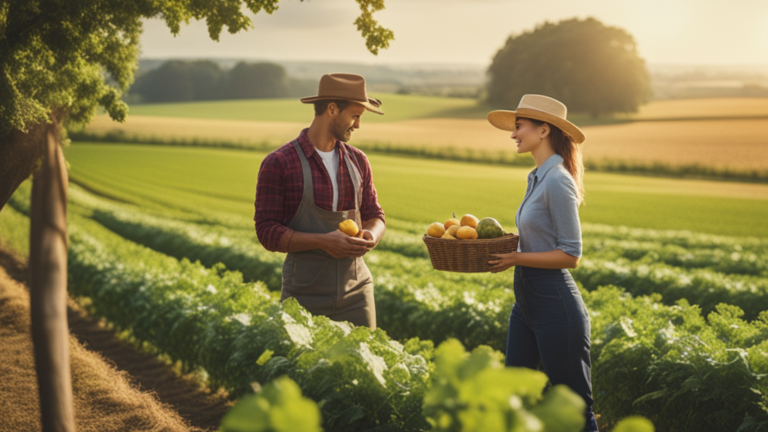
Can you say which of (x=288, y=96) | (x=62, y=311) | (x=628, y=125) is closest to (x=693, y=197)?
(x=628, y=125)

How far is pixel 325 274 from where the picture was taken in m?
4.23

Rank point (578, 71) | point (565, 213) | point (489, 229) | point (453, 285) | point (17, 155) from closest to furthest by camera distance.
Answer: point (565, 213) < point (489, 229) < point (17, 155) < point (453, 285) < point (578, 71)

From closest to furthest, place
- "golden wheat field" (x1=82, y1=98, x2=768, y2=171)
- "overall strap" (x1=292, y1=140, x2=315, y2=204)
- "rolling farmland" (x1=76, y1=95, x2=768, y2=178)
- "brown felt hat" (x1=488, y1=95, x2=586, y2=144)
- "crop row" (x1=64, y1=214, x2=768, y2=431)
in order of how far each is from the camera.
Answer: "crop row" (x1=64, y1=214, x2=768, y2=431) → "brown felt hat" (x1=488, y1=95, x2=586, y2=144) → "overall strap" (x1=292, y1=140, x2=315, y2=204) → "golden wheat field" (x1=82, y1=98, x2=768, y2=171) → "rolling farmland" (x1=76, y1=95, x2=768, y2=178)

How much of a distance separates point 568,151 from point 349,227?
139 centimetres

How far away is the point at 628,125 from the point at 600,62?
612 inches

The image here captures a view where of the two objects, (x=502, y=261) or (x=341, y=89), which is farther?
(x=341, y=89)

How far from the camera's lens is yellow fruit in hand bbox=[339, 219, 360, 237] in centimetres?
403

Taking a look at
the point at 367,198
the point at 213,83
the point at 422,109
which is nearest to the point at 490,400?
the point at 367,198

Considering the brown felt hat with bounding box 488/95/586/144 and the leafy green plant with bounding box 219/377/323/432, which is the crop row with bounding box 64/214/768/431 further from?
the leafy green plant with bounding box 219/377/323/432

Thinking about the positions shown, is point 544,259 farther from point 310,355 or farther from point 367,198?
point 367,198

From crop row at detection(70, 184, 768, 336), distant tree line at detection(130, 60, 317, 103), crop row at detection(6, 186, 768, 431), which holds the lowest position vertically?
crop row at detection(70, 184, 768, 336)

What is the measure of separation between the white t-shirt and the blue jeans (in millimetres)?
1346

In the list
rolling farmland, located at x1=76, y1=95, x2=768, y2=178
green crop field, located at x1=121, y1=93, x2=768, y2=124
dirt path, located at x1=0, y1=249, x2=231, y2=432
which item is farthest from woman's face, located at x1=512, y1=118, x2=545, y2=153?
green crop field, located at x1=121, y1=93, x2=768, y2=124

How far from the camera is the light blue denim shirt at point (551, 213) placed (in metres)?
3.38
